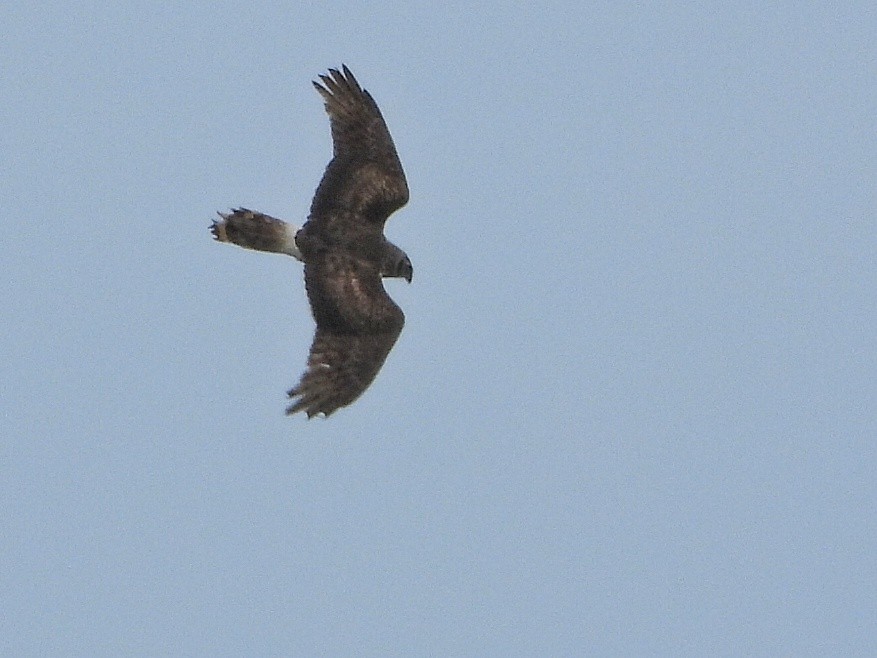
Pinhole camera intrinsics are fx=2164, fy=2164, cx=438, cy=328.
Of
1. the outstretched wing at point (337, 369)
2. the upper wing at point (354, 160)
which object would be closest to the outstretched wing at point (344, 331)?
the outstretched wing at point (337, 369)

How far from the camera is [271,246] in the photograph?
27.2 meters

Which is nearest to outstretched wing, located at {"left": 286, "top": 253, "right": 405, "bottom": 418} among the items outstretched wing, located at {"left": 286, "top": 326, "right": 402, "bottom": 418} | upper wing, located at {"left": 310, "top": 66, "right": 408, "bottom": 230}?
outstretched wing, located at {"left": 286, "top": 326, "right": 402, "bottom": 418}

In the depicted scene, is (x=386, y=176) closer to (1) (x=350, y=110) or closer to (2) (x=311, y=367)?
(1) (x=350, y=110)

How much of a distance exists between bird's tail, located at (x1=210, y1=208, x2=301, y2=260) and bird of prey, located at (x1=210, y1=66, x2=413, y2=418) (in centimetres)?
1

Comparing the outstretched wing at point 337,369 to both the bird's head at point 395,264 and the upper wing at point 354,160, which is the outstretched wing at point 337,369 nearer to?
the bird's head at point 395,264

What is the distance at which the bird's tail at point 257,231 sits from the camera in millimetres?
27188

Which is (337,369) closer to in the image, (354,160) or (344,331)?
(344,331)

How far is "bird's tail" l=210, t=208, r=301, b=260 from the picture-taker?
27.2 metres

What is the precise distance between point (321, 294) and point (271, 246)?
911mm

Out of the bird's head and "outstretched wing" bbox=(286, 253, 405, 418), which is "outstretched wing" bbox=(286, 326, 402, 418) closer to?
"outstretched wing" bbox=(286, 253, 405, 418)

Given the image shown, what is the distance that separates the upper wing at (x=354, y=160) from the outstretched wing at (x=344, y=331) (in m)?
0.63

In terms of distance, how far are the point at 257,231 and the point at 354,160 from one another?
151 centimetres

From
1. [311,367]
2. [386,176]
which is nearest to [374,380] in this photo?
[311,367]

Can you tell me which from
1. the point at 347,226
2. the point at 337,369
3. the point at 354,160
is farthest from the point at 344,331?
the point at 354,160
